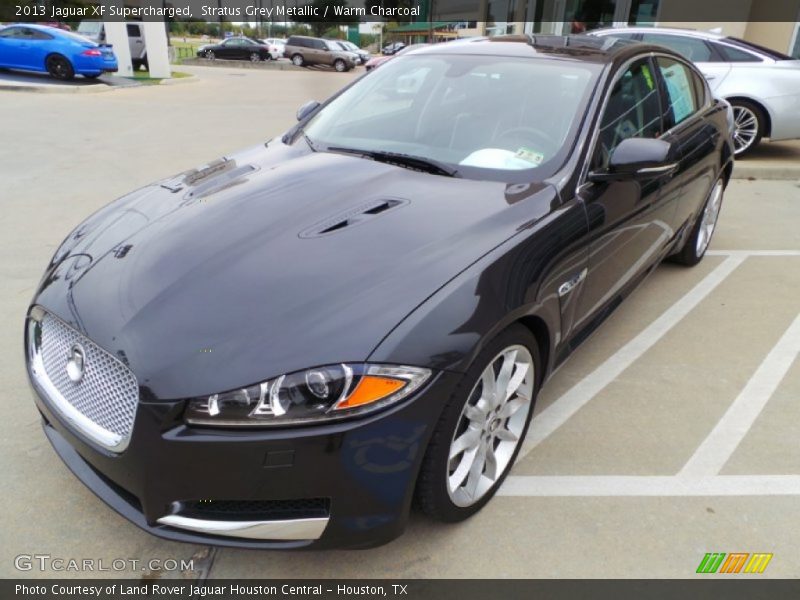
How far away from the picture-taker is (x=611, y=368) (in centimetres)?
338

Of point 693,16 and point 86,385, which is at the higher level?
point 693,16

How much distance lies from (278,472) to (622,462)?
63.9 inches

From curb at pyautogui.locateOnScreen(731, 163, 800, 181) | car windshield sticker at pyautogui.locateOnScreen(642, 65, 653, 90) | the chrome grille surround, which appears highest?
car windshield sticker at pyautogui.locateOnScreen(642, 65, 653, 90)

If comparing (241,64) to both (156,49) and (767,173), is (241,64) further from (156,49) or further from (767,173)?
(767,173)

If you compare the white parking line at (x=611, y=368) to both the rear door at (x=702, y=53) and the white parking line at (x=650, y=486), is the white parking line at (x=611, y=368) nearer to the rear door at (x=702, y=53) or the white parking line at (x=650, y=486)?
the white parking line at (x=650, y=486)

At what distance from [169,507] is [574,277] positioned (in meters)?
1.72

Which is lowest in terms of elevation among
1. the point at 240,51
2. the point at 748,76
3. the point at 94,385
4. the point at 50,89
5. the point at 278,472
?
the point at 50,89

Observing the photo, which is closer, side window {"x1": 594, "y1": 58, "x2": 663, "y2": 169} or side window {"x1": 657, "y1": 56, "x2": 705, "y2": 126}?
side window {"x1": 594, "y1": 58, "x2": 663, "y2": 169}

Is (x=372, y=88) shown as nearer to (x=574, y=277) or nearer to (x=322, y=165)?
(x=322, y=165)

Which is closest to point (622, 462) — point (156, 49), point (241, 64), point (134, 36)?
point (156, 49)

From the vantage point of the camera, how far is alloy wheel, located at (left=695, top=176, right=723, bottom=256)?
4590 mm

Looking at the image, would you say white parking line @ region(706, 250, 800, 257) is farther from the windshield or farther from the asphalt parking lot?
the windshield

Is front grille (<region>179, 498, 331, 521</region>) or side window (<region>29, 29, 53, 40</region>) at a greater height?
side window (<region>29, 29, 53, 40</region>)

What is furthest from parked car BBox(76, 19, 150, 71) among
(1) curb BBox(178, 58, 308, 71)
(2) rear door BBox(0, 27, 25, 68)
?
(1) curb BBox(178, 58, 308, 71)
